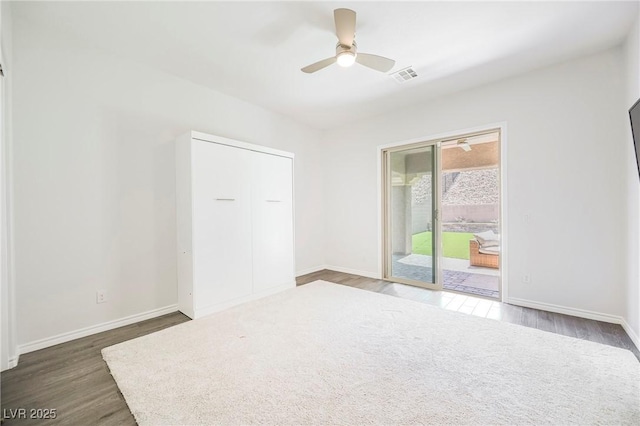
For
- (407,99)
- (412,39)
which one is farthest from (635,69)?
(407,99)

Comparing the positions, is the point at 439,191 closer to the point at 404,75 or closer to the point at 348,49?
the point at 404,75

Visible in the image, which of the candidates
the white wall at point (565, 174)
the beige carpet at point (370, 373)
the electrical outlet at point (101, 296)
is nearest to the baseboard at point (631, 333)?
the white wall at point (565, 174)

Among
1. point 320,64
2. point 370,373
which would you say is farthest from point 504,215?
point 320,64

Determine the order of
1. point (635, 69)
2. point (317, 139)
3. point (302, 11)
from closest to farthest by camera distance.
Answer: point (302, 11)
point (635, 69)
point (317, 139)

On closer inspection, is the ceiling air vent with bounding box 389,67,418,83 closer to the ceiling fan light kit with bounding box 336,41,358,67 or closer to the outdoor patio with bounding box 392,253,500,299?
the ceiling fan light kit with bounding box 336,41,358,67

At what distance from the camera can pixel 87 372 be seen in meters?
1.90

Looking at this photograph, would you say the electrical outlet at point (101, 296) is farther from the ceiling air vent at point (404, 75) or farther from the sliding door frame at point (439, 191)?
the ceiling air vent at point (404, 75)

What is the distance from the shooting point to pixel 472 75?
308cm

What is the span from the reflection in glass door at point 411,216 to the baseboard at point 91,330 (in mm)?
3305

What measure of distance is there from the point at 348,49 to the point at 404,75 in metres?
1.25

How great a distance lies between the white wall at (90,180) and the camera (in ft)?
7.19

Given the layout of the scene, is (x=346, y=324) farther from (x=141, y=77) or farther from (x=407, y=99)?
(x=141, y=77)

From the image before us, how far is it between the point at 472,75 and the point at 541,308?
2.86 metres

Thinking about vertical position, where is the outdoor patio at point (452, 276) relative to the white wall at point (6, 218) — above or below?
below
